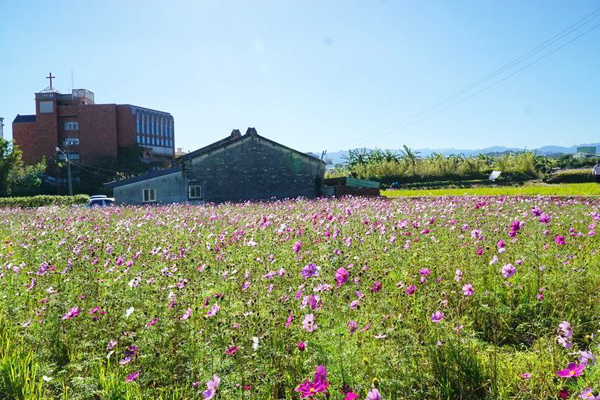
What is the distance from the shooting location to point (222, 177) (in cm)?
2833

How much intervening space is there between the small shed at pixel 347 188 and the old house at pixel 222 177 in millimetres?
2308

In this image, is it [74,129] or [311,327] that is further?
[74,129]

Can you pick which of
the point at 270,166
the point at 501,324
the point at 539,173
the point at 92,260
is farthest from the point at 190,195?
the point at 539,173

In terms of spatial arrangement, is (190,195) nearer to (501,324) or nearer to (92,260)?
(92,260)

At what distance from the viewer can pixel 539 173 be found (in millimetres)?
47000

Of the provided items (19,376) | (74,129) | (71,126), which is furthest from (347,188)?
(71,126)

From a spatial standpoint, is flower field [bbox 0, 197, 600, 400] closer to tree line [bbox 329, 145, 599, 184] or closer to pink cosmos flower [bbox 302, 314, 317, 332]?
pink cosmos flower [bbox 302, 314, 317, 332]

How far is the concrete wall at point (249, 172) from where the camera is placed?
28156 mm

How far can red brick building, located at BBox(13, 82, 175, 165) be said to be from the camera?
6406 centimetres

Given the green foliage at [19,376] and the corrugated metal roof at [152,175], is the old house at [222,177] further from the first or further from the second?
the green foliage at [19,376]

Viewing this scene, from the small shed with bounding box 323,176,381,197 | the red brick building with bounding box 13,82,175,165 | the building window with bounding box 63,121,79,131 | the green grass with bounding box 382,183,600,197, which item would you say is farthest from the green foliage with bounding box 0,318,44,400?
the building window with bounding box 63,121,79,131

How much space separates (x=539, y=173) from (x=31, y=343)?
160 feet

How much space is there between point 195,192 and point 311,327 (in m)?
25.6

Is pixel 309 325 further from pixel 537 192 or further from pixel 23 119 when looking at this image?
pixel 23 119
